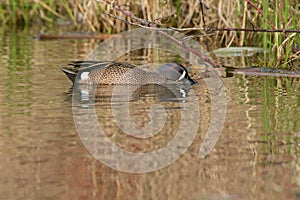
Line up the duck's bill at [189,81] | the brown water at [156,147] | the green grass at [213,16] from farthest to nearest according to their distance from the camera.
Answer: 1. the green grass at [213,16]
2. the duck's bill at [189,81]
3. the brown water at [156,147]

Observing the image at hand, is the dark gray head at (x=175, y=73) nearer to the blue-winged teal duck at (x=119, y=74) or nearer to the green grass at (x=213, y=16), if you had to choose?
the blue-winged teal duck at (x=119, y=74)

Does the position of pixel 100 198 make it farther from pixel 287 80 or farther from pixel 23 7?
pixel 23 7

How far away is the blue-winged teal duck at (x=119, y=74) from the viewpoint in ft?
22.5

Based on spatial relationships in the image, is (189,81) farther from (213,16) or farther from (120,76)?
(213,16)

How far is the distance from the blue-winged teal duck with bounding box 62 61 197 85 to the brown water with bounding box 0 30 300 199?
158 mm

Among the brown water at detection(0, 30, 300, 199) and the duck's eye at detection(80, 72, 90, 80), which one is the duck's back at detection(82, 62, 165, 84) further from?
the brown water at detection(0, 30, 300, 199)

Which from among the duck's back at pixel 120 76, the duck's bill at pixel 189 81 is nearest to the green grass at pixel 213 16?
the duck's bill at pixel 189 81

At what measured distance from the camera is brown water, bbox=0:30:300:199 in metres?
3.50

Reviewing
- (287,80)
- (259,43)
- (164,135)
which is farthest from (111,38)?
(164,135)

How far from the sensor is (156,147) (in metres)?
4.33

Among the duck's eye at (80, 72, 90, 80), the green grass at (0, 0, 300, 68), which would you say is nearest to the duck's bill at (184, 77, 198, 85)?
the green grass at (0, 0, 300, 68)

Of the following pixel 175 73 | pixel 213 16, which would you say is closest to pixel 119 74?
pixel 175 73

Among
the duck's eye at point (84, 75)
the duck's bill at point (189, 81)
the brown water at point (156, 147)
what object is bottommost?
the brown water at point (156, 147)

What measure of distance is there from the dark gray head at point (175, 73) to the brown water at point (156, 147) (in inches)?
9.3
